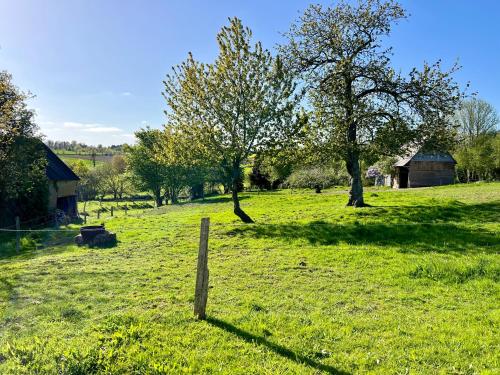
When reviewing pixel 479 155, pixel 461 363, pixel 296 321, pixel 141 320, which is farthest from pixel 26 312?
pixel 479 155

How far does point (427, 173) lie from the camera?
4738 centimetres

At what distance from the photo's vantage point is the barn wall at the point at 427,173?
4703 cm

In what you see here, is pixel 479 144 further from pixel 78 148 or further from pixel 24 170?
pixel 78 148

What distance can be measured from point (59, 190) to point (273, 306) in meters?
39.3

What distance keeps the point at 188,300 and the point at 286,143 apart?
1435 centimetres

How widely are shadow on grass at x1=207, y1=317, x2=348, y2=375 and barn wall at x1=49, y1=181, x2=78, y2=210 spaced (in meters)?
36.5

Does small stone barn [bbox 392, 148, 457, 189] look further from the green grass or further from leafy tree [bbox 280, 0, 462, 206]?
the green grass

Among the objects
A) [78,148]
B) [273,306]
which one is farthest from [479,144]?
[78,148]

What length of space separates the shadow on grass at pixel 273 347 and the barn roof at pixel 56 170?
123 ft

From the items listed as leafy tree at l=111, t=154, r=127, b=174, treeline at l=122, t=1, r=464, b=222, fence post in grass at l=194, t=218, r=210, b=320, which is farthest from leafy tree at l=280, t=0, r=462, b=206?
leafy tree at l=111, t=154, r=127, b=174

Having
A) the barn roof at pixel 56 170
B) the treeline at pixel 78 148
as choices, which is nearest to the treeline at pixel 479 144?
the barn roof at pixel 56 170

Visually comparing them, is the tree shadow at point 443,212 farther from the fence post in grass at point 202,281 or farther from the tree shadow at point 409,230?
the fence post in grass at point 202,281

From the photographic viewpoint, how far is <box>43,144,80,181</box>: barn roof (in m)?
38.9

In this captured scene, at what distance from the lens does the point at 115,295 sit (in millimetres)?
9117
